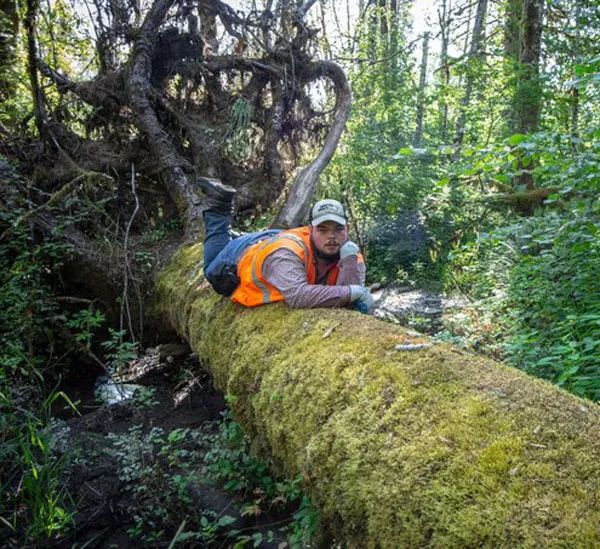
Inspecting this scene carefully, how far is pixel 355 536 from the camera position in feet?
5.91

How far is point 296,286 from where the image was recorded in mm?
3588

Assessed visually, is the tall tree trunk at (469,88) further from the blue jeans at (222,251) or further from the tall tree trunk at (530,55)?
the blue jeans at (222,251)

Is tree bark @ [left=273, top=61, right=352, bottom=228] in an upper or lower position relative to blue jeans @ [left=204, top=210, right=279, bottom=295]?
upper


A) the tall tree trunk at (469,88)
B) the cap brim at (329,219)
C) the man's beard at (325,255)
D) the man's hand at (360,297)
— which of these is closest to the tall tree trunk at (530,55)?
the tall tree trunk at (469,88)

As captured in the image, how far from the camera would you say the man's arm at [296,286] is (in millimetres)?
3531

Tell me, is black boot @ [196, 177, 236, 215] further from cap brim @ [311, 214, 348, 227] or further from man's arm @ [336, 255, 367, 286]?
man's arm @ [336, 255, 367, 286]

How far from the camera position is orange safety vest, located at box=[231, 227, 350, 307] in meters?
3.84

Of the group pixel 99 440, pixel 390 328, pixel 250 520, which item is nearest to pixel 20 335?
pixel 99 440

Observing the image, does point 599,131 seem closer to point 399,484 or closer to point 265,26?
point 399,484

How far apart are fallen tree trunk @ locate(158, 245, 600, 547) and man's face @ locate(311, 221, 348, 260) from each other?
1197 millimetres

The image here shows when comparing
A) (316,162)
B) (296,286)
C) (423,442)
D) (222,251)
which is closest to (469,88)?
(316,162)

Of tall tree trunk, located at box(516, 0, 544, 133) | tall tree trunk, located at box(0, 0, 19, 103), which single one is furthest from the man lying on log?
tall tree trunk, located at box(516, 0, 544, 133)

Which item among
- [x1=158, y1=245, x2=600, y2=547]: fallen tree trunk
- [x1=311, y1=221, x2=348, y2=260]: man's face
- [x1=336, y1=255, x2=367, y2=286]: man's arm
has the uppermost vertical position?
[x1=311, y1=221, x2=348, y2=260]: man's face

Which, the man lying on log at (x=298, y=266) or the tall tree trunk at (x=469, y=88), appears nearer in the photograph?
the man lying on log at (x=298, y=266)
